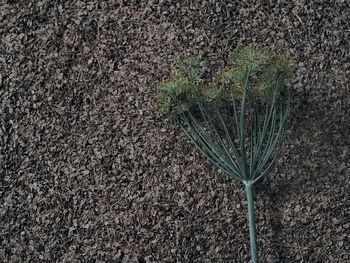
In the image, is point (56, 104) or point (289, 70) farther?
point (56, 104)

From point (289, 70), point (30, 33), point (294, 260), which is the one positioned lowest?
point (294, 260)

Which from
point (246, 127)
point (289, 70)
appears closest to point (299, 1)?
point (289, 70)

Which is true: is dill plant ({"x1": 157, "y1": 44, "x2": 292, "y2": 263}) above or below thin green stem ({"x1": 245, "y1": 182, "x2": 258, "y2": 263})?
above

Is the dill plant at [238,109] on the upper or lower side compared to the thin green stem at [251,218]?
upper

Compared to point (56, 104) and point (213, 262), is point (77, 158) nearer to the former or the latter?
point (56, 104)
